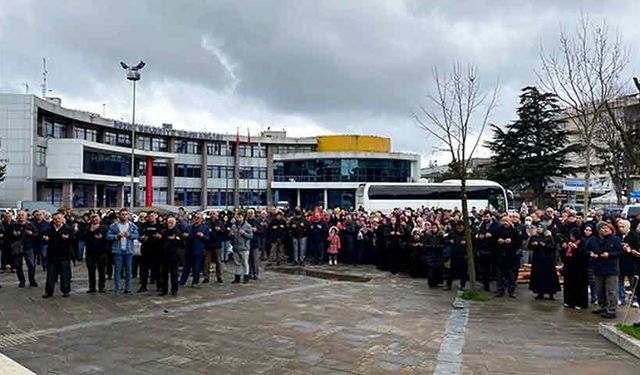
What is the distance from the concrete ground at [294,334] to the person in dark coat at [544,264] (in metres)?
0.47

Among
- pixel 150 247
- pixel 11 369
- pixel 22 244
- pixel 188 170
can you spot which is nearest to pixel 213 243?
pixel 150 247

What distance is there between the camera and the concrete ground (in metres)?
7.10

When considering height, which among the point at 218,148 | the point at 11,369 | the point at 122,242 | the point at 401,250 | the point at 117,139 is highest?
the point at 218,148

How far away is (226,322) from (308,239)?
369 inches

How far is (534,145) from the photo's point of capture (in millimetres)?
51719

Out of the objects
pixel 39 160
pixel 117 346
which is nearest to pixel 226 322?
pixel 117 346

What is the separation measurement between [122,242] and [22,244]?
3031 millimetres

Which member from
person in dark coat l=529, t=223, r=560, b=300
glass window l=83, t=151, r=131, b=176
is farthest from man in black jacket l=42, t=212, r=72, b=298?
glass window l=83, t=151, r=131, b=176

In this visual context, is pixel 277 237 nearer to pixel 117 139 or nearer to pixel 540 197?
Result: pixel 540 197

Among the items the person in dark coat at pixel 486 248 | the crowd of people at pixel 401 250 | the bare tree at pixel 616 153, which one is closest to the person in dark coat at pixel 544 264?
the crowd of people at pixel 401 250

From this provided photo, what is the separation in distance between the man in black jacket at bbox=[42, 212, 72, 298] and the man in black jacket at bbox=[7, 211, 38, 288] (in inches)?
73.5

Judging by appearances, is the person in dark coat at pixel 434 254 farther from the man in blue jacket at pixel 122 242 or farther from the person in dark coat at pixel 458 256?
the man in blue jacket at pixel 122 242

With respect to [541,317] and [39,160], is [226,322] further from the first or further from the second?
[39,160]

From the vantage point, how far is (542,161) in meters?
51.4
